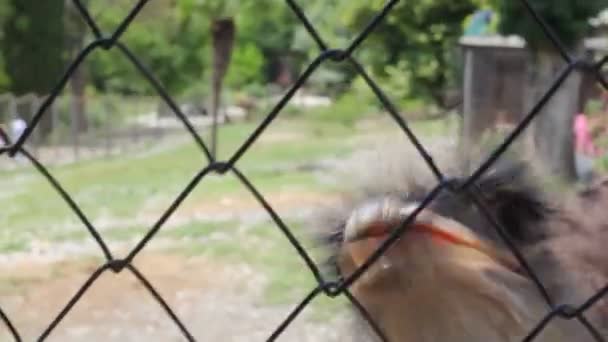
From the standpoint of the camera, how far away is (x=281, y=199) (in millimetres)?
6457

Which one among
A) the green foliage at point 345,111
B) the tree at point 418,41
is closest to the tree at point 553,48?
the tree at point 418,41

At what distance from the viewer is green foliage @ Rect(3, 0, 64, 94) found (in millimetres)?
9234

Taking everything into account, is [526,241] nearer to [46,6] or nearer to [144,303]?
[144,303]

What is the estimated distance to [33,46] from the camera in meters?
10.4

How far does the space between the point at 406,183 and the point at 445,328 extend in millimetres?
204

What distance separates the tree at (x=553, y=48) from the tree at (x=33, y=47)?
17.8ft

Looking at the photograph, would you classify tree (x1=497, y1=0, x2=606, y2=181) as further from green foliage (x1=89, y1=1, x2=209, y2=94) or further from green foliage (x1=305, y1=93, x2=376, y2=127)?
green foliage (x1=89, y1=1, x2=209, y2=94)

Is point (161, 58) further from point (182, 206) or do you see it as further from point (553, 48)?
point (553, 48)

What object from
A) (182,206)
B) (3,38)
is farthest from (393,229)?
(3,38)

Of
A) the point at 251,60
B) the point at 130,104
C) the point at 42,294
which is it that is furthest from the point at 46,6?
the point at 251,60

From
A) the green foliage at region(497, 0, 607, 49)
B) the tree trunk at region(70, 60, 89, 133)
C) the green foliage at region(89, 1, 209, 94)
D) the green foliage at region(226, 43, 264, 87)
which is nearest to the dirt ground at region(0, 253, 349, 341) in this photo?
the green foliage at region(497, 0, 607, 49)

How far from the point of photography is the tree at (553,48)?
3631mm

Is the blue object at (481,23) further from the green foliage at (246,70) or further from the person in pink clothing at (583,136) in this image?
the green foliage at (246,70)

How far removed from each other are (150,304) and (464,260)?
3.38m
